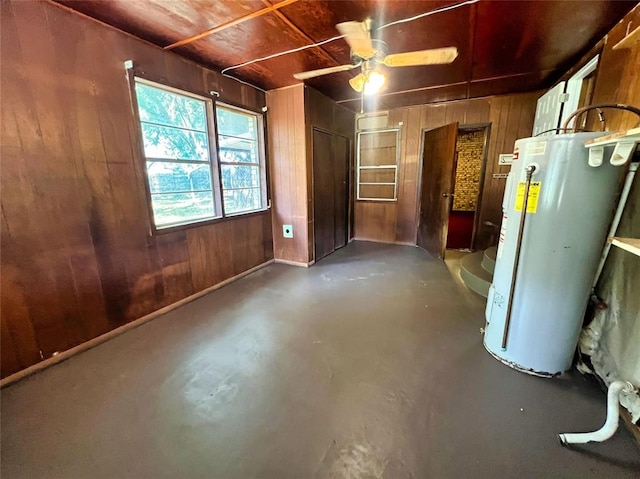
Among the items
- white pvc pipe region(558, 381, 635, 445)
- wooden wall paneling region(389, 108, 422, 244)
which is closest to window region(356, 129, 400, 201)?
wooden wall paneling region(389, 108, 422, 244)

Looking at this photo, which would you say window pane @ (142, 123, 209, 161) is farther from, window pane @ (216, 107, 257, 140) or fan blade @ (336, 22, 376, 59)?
fan blade @ (336, 22, 376, 59)

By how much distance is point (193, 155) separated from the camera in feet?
9.23

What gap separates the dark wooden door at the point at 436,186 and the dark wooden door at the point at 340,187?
4.33 feet

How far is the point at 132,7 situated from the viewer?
185cm

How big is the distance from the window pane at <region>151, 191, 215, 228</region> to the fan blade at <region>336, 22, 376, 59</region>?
2.05 m

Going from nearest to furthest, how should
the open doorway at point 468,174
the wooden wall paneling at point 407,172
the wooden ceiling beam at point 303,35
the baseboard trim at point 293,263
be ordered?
the wooden ceiling beam at point 303,35
the baseboard trim at point 293,263
the wooden wall paneling at point 407,172
the open doorway at point 468,174

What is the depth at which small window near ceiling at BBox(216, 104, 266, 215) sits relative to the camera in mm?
3182

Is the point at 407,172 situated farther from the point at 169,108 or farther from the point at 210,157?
the point at 169,108

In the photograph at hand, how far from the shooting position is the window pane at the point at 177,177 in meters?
2.48

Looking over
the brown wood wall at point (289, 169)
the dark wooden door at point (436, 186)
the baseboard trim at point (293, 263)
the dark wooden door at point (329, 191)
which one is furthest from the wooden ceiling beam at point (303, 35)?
the baseboard trim at point (293, 263)

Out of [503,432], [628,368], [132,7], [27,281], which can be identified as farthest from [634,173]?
[27,281]

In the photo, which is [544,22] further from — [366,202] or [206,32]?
[366,202]

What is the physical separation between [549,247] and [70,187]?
318 cm

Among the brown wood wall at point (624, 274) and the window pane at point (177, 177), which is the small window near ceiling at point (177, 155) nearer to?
the window pane at point (177, 177)
